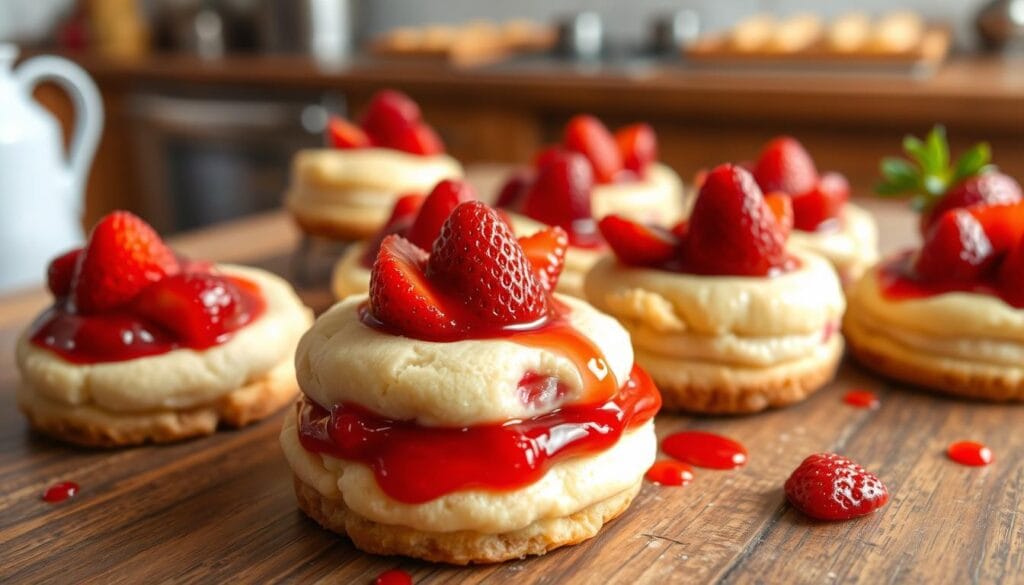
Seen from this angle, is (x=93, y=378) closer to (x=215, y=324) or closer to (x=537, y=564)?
(x=215, y=324)

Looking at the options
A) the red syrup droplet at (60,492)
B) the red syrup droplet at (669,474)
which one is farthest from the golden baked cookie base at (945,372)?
the red syrup droplet at (60,492)

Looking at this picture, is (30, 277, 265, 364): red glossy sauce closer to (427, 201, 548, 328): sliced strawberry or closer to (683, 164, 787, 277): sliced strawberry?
(427, 201, 548, 328): sliced strawberry

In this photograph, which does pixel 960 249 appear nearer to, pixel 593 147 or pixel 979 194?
pixel 979 194

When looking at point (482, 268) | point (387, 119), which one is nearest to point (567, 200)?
point (387, 119)

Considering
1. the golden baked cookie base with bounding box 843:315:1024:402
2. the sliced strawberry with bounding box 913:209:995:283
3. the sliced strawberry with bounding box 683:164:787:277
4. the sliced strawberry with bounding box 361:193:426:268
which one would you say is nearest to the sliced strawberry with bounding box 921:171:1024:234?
the sliced strawberry with bounding box 913:209:995:283

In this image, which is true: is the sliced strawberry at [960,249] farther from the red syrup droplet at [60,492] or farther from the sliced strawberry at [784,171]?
the red syrup droplet at [60,492]

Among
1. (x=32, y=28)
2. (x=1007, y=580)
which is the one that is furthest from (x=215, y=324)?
(x=32, y=28)
